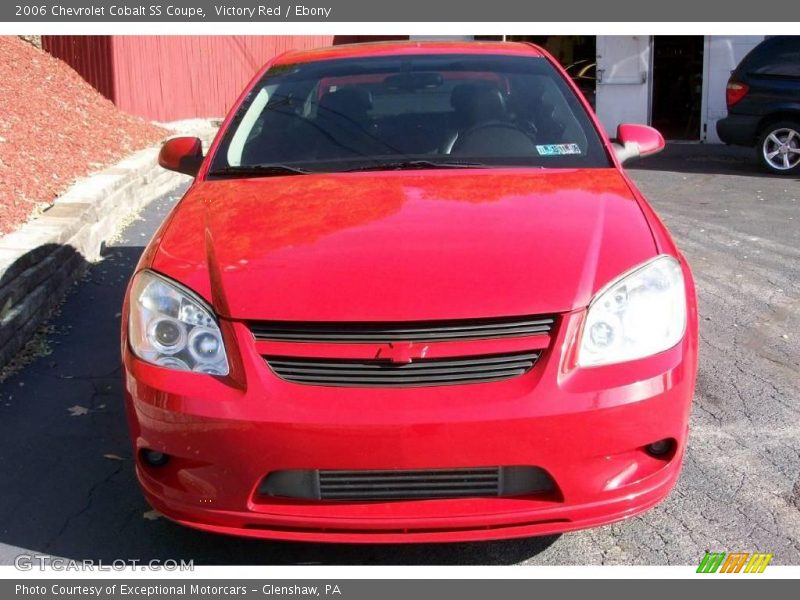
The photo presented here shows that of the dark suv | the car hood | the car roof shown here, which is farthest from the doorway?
the car hood

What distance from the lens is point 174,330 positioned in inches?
118

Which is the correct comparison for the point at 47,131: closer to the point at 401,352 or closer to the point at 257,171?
the point at 257,171

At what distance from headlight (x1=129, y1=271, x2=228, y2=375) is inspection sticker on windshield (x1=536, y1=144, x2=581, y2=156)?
1739 mm

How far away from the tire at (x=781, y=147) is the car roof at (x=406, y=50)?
336 inches

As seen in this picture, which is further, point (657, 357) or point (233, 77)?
point (233, 77)

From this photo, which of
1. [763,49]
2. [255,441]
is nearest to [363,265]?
[255,441]

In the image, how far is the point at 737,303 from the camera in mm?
6133

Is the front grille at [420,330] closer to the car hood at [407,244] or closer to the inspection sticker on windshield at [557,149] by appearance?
the car hood at [407,244]

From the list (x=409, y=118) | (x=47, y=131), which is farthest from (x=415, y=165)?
(x=47, y=131)

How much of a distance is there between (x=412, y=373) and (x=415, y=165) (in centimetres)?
142

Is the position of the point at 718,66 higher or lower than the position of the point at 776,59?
lower

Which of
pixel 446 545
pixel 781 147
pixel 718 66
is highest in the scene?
pixel 446 545
